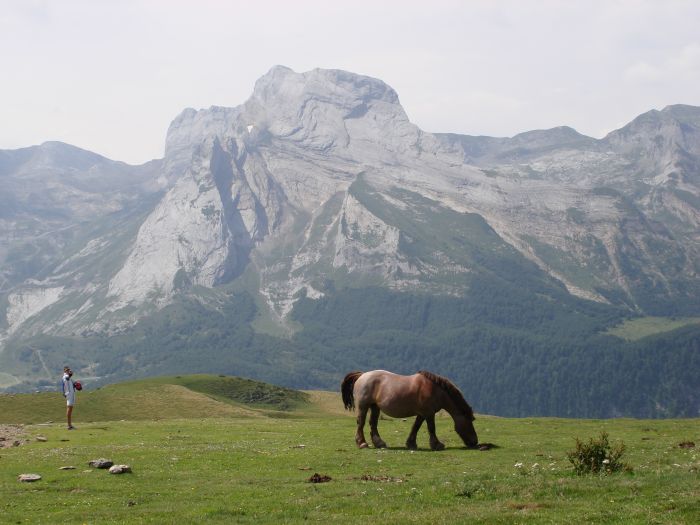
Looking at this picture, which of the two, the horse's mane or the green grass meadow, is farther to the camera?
the horse's mane

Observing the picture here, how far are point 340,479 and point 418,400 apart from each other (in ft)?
30.8

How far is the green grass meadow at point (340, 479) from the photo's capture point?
24.7 m

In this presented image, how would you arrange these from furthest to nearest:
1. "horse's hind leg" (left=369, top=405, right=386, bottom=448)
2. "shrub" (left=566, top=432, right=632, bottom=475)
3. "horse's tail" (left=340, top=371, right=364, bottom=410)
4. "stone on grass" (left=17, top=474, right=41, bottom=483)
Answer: "horse's tail" (left=340, top=371, right=364, bottom=410) < "horse's hind leg" (left=369, top=405, right=386, bottom=448) < "stone on grass" (left=17, top=474, right=41, bottom=483) < "shrub" (left=566, top=432, right=632, bottom=475)

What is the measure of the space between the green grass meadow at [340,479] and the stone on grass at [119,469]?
279 millimetres

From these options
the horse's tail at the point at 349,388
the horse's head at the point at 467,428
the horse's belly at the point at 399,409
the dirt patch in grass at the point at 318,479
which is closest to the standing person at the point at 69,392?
the horse's tail at the point at 349,388

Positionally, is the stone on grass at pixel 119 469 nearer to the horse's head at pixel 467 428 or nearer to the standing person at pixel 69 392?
the horse's head at pixel 467 428

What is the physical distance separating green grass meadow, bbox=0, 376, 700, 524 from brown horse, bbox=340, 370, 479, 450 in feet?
4.03

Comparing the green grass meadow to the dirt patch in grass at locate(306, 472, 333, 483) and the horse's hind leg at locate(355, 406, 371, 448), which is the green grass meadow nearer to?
the dirt patch in grass at locate(306, 472, 333, 483)

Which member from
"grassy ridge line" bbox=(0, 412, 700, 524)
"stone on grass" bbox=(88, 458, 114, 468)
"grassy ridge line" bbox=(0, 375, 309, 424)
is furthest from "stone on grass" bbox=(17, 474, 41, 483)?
"grassy ridge line" bbox=(0, 375, 309, 424)

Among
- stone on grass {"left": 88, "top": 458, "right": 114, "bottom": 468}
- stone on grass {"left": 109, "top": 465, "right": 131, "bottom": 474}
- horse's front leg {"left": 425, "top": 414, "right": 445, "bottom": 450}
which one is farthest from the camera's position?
horse's front leg {"left": 425, "top": 414, "right": 445, "bottom": 450}

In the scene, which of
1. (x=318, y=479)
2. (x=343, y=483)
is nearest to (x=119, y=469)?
(x=318, y=479)

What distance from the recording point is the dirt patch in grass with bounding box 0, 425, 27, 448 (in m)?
45.8

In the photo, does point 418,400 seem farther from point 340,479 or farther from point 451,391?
point 340,479

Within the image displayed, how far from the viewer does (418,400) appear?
132ft
